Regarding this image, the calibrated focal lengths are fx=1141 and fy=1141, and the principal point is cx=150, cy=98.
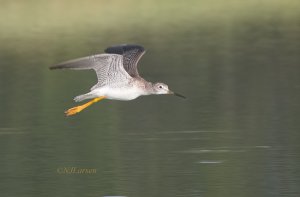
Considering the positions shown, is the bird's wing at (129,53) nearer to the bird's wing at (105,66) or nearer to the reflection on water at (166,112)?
the bird's wing at (105,66)

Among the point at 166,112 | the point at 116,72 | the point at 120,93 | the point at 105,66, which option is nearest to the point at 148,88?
the point at 120,93

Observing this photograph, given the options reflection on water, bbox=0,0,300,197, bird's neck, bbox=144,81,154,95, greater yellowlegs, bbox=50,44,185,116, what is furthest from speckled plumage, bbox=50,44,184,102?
reflection on water, bbox=0,0,300,197

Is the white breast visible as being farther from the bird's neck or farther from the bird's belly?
the bird's neck

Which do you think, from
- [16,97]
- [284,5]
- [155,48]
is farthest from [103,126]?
[284,5]

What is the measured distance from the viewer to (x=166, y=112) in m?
22.4

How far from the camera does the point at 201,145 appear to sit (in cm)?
1894

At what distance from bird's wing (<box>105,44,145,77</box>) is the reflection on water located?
1484 millimetres

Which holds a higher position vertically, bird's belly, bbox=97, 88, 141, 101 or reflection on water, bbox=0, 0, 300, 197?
bird's belly, bbox=97, 88, 141, 101

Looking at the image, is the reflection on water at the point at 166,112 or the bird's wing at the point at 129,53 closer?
the bird's wing at the point at 129,53

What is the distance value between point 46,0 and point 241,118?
19282mm

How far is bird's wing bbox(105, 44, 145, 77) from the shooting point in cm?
1691

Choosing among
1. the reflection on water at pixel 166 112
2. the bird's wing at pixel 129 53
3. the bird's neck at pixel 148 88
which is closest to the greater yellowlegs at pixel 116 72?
the bird's wing at pixel 129 53

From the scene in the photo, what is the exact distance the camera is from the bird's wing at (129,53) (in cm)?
1691

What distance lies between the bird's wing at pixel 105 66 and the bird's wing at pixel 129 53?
5.2 inches
